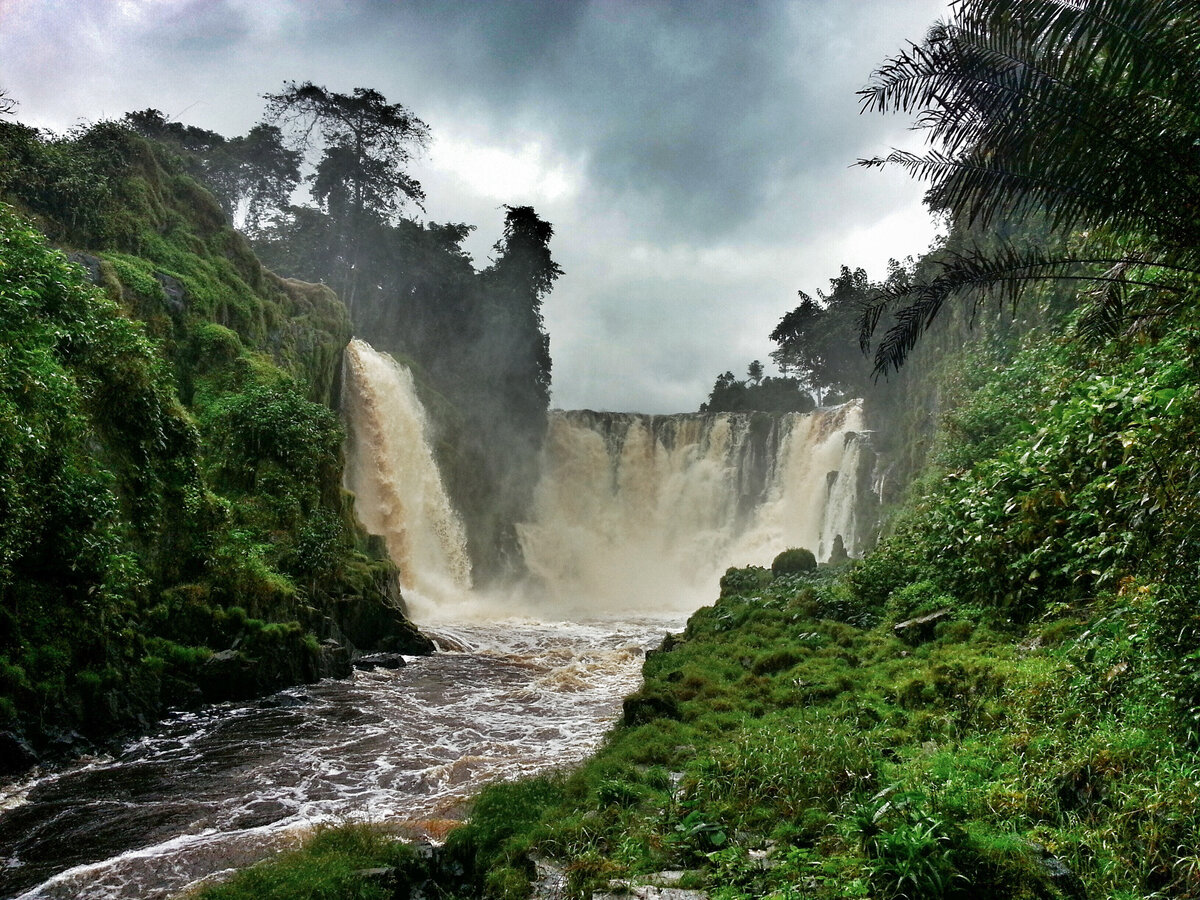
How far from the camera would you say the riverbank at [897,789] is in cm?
320

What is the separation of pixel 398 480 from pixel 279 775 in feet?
61.9

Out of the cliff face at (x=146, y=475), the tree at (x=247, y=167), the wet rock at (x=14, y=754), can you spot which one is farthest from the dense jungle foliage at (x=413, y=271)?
the wet rock at (x=14, y=754)

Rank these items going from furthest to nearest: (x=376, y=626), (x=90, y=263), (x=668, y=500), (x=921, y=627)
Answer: (x=668, y=500)
(x=376, y=626)
(x=90, y=263)
(x=921, y=627)

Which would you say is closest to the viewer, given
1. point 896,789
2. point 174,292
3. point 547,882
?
point 896,789

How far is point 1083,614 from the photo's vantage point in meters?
6.33

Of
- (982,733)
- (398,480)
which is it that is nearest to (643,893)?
(982,733)

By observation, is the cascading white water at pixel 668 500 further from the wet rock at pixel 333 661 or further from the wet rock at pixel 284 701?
the wet rock at pixel 284 701

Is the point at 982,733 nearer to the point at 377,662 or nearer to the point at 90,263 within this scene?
the point at 377,662

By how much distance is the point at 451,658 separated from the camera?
16844mm

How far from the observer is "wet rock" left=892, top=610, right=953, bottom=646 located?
8461mm

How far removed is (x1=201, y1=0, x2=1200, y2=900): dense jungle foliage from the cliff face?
6.44 m

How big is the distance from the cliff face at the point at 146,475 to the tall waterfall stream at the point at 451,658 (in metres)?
0.94

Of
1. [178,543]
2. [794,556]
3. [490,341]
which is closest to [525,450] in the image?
[490,341]

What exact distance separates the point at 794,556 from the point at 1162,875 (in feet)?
56.5
